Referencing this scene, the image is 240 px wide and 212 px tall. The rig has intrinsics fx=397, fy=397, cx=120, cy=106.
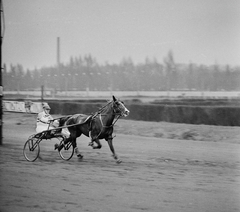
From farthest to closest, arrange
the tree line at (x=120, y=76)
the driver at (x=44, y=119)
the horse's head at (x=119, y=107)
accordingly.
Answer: the tree line at (x=120, y=76)
the driver at (x=44, y=119)
the horse's head at (x=119, y=107)

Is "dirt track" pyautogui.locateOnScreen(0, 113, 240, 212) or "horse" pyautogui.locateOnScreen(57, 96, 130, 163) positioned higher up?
"horse" pyautogui.locateOnScreen(57, 96, 130, 163)

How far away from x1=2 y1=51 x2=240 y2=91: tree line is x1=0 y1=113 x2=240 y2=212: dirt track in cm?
181

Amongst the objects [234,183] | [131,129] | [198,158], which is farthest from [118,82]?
[234,183]

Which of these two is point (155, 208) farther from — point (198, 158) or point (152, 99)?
point (152, 99)

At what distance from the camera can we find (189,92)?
1975 centimetres

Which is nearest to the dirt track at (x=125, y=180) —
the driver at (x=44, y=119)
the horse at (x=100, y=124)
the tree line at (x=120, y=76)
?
the horse at (x=100, y=124)

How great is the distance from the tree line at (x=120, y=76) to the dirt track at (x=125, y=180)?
181 centimetres

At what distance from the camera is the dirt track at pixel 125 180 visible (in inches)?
198

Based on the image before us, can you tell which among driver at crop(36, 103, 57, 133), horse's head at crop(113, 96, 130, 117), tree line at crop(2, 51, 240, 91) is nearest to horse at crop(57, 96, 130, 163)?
horse's head at crop(113, 96, 130, 117)

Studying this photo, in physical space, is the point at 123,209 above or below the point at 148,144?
above

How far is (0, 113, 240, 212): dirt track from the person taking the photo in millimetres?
5027

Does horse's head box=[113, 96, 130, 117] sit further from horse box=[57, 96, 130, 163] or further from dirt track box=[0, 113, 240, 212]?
dirt track box=[0, 113, 240, 212]

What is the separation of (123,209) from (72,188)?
120 centimetres

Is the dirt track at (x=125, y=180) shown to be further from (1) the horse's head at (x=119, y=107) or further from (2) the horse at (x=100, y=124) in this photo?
(1) the horse's head at (x=119, y=107)
